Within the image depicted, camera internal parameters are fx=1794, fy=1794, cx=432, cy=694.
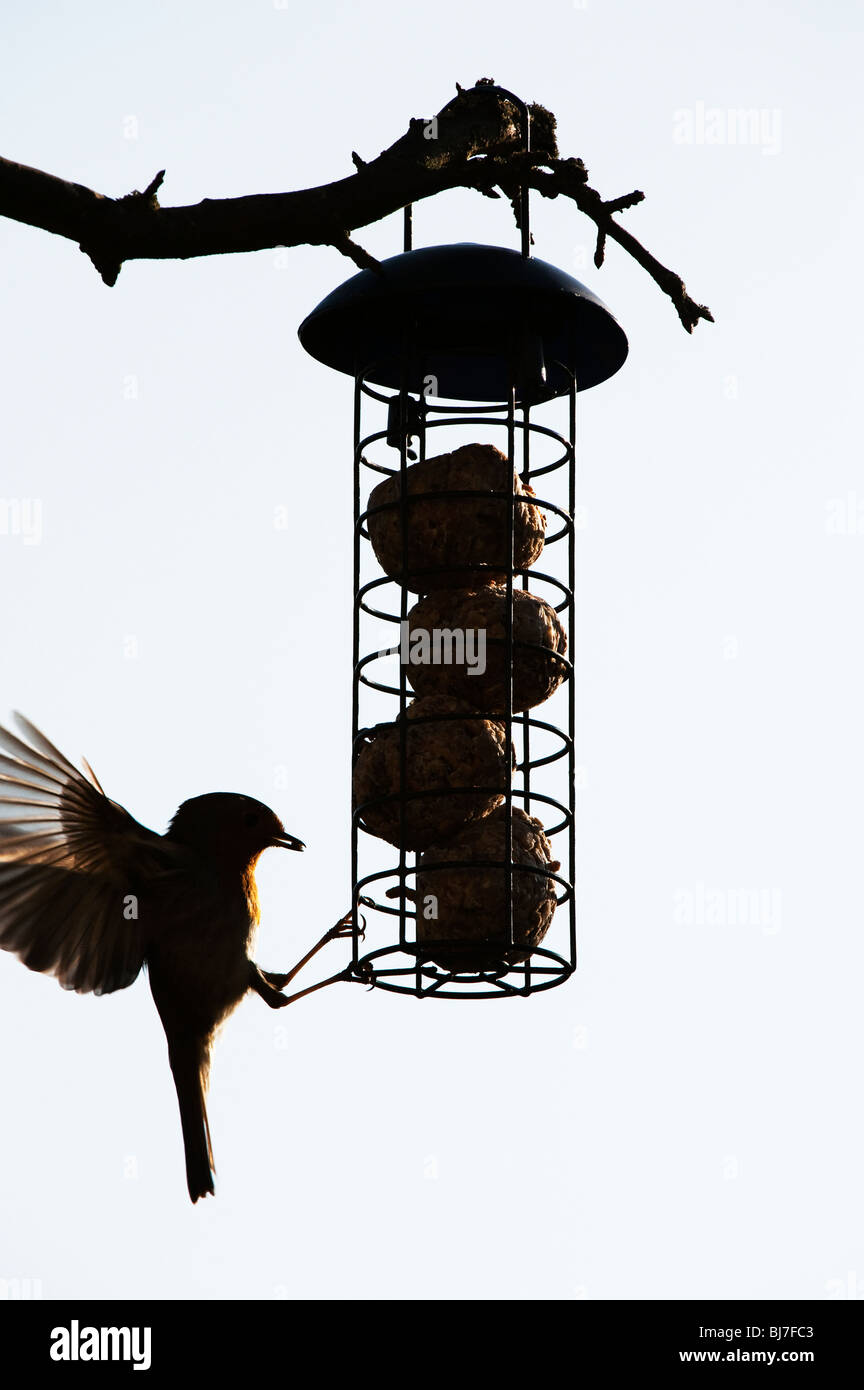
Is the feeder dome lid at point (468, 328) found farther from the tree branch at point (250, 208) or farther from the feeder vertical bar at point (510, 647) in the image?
the tree branch at point (250, 208)

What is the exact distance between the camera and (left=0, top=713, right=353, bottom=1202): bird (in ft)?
16.5

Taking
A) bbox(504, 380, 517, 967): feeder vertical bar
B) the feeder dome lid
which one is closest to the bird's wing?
bbox(504, 380, 517, 967): feeder vertical bar

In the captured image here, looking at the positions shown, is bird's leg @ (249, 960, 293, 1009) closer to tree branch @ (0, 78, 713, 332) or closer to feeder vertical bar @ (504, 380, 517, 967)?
feeder vertical bar @ (504, 380, 517, 967)

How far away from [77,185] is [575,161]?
1351 mm

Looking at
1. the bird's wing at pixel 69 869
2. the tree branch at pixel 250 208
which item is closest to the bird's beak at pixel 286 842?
the bird's wing at pixel 69 869

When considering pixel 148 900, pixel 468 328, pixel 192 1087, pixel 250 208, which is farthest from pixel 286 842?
pixel 250 208

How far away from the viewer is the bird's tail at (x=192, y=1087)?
541cm

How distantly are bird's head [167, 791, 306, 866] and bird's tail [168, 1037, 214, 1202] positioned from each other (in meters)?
0.66

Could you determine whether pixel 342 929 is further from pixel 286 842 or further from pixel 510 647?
pixel 510 647

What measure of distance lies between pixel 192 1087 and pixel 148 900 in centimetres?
61

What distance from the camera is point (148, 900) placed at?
210 inches

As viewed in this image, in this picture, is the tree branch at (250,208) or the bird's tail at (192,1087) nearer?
the tree branch at (250,208)

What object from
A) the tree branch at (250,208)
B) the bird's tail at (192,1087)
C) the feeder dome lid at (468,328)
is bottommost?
the bird's tail at (192,1087)

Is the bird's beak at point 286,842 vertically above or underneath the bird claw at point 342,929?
above
